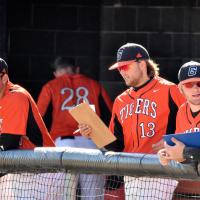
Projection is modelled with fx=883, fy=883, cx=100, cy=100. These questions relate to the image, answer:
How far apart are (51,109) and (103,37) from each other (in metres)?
1.09

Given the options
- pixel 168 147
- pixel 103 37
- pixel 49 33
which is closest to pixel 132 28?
pixel 103 37

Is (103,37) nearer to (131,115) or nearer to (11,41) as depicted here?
(11,41)

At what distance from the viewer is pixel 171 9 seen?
8.84m

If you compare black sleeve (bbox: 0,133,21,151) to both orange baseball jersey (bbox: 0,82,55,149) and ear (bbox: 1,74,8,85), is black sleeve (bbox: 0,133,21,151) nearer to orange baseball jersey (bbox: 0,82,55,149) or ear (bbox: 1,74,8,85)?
orange baseball jersey (bbox: 0,82,55,149)

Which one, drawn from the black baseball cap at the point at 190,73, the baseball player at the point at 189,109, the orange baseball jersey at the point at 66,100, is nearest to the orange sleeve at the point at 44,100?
the orange baseball jersey at the point at 66,100

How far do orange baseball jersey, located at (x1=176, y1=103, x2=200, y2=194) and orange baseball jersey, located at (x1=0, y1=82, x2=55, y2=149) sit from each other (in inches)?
38.3

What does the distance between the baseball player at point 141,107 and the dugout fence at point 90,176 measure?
1.67 ft

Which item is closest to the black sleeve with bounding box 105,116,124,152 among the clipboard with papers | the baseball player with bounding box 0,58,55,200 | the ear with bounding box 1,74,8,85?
the baseball player with bounding box 0,58,55,200

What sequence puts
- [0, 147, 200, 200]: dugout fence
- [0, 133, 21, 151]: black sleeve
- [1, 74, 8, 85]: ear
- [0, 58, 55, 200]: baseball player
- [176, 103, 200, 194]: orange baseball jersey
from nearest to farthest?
[0, 147, 200, 200]: dugout fence → [176, 103, 200, 194]: orange baseball jersey → [0, 133, 21, 151]: black sleeve → [0, 58, 55, 200]: baseball player → [1, 74, 8, 85]: ear

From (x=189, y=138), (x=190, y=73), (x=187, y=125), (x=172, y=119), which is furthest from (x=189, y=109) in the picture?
(x=189, y=138)

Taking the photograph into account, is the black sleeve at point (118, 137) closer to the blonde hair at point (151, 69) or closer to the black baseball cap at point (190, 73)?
the blonde hair at point (151, 69)

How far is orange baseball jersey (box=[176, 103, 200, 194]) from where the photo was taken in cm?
507

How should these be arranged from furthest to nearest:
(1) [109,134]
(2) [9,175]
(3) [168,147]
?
(1) [109,134] → (2) [9,175] → (3) [168,147]

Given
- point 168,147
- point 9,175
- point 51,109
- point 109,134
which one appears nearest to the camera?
point 168,147
